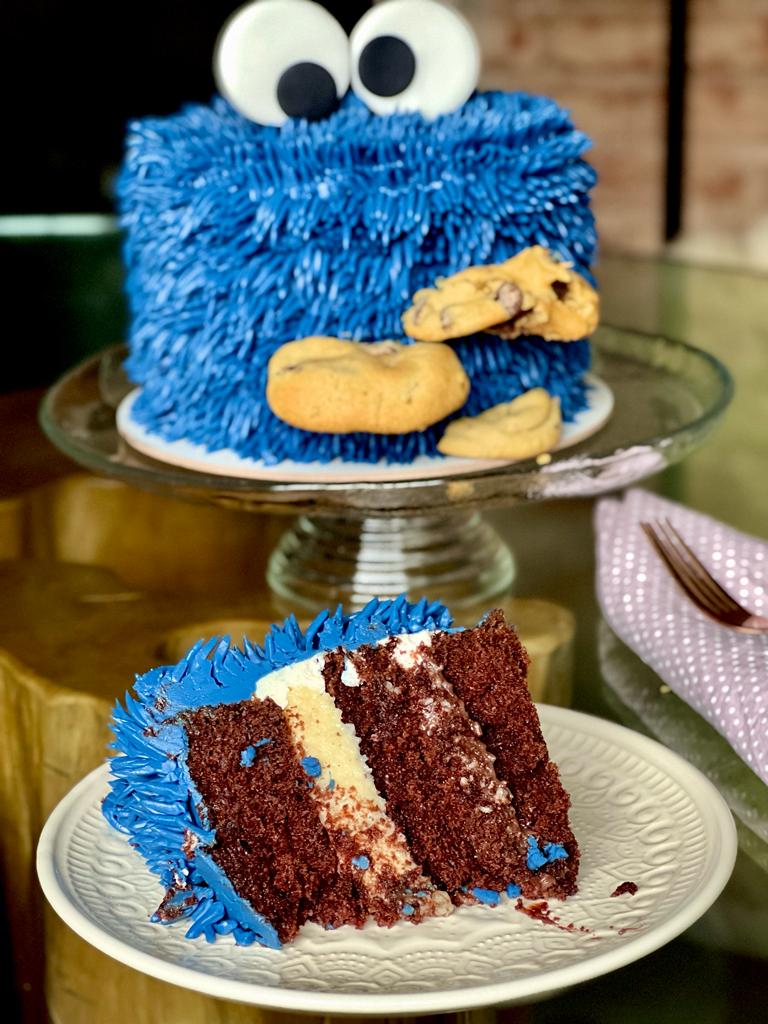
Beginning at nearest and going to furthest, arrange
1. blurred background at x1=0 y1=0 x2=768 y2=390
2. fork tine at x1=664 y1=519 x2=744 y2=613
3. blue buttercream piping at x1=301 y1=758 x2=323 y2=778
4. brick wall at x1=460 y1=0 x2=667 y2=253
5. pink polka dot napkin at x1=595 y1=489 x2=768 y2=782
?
blue buttercream piping at x1=301 y1=758 x2=323 y2=778, pink polka dot napkin at x1=595 y1=489 x2=768 y2=782, fork tine at x1=664 y1=519 x2=744 y2=613, blurred background at x1=0 y1=0 x2=768 y2=390, brick wall at x1=460 y1=0 x2=667 y2=253

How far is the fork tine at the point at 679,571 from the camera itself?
0.99 m

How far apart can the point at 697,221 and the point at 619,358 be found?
2.02 meters

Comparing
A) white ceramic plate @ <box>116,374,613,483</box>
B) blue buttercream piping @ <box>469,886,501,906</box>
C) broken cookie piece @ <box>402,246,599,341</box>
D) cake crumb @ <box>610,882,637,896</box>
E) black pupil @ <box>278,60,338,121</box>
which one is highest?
black pupil @ <box>278,60,338,121</box>

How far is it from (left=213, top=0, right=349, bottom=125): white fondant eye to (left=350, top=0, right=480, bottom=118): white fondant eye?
26 millimetres

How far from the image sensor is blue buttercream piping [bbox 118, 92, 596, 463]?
1111mm

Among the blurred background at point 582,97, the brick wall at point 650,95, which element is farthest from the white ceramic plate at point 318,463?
the brick wall at point 650,95

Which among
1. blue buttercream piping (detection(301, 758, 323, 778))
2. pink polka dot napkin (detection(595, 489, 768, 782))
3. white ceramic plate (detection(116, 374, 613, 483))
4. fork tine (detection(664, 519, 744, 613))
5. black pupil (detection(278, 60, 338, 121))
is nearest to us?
blue buttercream piping (detection(301, 758, 323, 778))

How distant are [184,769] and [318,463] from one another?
48 cm

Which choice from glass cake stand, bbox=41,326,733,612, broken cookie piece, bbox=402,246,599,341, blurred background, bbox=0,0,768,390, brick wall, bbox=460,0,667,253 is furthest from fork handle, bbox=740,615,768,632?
brick wall, bbox=460,0,667,253

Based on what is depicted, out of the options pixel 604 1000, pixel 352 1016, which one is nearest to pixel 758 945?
pixel 604 1000

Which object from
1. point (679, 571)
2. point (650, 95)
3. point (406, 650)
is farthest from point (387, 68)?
point (650, 95)

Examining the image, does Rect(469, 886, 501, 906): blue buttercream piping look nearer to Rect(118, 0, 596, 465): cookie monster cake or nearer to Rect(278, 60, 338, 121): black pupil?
Rect(118, 0, 596, 465): cookie monster cake

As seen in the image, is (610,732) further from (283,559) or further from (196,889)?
(283,559)

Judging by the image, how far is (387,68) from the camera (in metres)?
1.22
